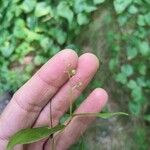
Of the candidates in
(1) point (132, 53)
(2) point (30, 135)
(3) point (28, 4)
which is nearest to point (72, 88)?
(2) point (30, 135)

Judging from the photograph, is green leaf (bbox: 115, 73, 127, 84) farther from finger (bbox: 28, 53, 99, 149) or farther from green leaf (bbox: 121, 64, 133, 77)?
finger (bbox: 28, 53, 99, 149)

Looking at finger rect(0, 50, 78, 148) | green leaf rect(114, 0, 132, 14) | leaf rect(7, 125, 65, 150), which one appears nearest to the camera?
leaf rect(7, 125, 65, 150)

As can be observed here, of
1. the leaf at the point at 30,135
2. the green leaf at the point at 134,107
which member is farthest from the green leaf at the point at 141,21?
the leaf at the point at 30,135

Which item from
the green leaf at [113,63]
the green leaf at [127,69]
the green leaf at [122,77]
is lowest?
the green leaf at [122,77]

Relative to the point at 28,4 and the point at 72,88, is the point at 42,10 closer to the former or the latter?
the point at 28,4

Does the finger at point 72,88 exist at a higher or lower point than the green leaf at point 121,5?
higher

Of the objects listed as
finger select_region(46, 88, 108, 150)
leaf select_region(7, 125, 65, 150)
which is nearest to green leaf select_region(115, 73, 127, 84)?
finger select_region(46, 88, 108, 150)

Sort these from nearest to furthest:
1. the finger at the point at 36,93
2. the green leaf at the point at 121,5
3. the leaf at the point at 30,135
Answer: the leaf at the point at 30,135
the finger at the point at 36,93
the green leaf at the point at 121,5

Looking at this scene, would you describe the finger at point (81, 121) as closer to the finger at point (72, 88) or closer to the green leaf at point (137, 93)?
the finger at point (72, 88)
